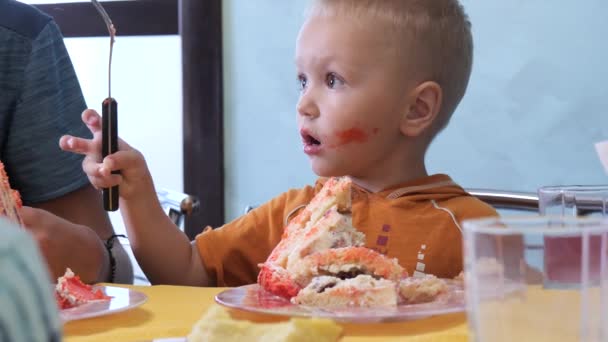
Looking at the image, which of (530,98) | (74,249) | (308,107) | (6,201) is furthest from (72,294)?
(530,98)

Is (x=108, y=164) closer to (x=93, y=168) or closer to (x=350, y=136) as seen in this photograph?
(x=93, y=168)

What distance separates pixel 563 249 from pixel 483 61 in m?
2.38

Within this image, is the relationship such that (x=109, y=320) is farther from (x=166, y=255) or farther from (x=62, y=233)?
(x=166, y=255)

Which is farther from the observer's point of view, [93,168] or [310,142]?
[310,142]

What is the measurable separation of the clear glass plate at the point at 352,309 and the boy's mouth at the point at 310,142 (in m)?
0.51

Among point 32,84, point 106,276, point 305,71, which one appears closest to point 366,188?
point 305,71

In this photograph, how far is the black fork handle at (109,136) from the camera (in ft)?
3.52

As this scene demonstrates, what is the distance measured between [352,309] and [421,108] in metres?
0.75

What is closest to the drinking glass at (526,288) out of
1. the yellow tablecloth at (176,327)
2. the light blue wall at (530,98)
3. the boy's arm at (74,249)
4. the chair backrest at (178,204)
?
the yellow tablecloth at (176,327)

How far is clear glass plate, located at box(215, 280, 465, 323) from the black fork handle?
11.4 inches

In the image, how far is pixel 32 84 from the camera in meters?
1.60

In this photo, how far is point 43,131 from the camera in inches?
62.7

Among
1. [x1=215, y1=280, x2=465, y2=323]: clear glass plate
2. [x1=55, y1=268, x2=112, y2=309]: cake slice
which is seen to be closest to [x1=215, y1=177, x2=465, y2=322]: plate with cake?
[x1=215, y1=280, x2=465, y2=323]: clear glass plate

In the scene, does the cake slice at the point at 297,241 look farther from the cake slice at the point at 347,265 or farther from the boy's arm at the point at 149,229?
the boy's arm at the point at 149,229
